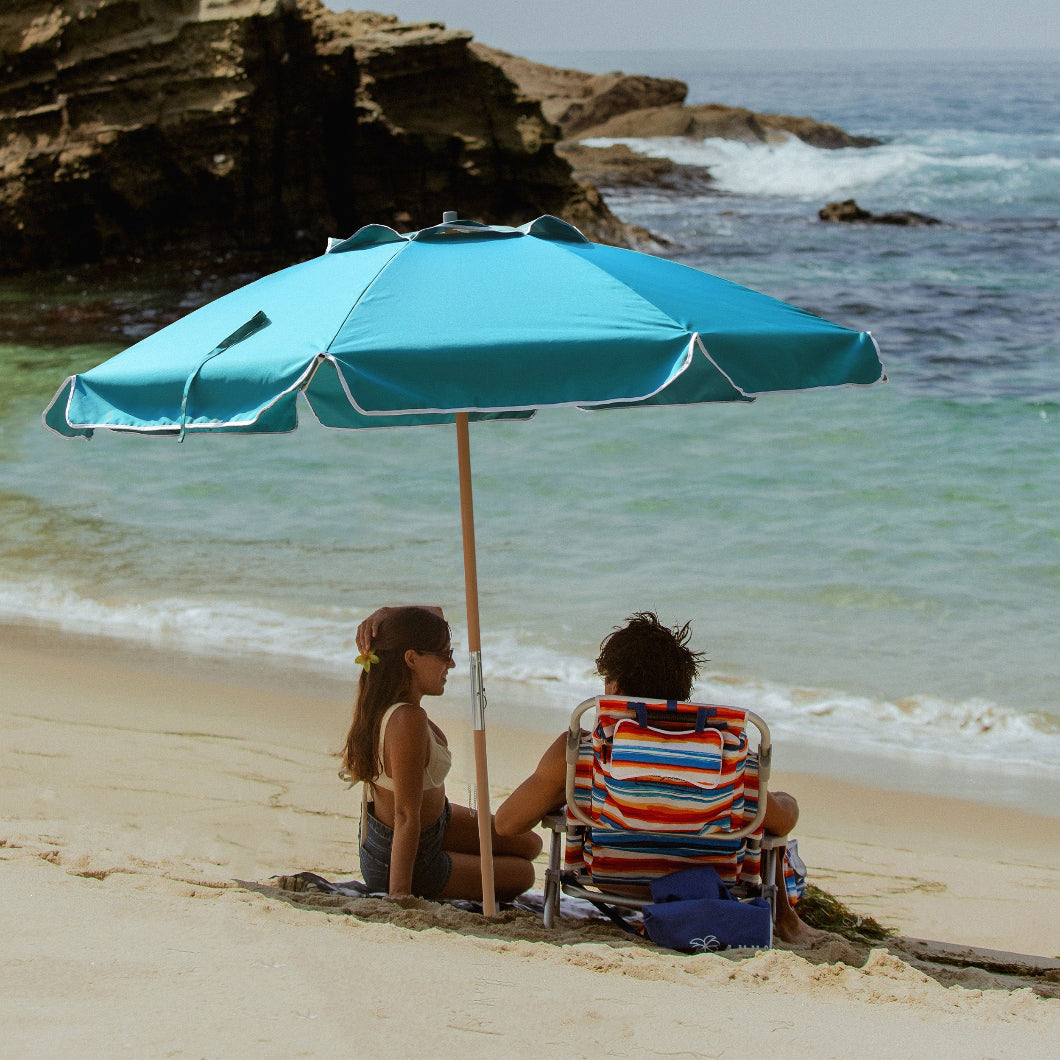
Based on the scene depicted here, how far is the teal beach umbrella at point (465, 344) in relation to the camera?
8.77 ft

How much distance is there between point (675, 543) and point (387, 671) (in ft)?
19.1

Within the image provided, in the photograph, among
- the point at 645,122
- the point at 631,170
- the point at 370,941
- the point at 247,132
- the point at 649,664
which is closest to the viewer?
the point at 370,941

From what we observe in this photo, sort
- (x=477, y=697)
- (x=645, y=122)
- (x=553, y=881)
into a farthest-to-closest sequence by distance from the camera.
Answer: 1. (x=645, y=122)
2. (x=477, y=697)
3. (x=553, y=881)

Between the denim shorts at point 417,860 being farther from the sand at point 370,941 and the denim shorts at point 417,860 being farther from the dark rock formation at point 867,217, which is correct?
the dark rock formation at point 867,217

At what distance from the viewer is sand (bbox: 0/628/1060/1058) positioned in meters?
2.55

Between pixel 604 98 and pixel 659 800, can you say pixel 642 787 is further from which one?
pixel 604 98

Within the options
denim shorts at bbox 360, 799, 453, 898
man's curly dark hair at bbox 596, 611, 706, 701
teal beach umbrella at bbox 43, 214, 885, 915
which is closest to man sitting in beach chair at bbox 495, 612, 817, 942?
man's curly dark hair at bbox 596, 611, 706, 701

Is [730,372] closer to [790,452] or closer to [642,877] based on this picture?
[642,877]

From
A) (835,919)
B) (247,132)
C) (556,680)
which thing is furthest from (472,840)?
(247,132)

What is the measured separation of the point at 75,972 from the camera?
2697 millimetres

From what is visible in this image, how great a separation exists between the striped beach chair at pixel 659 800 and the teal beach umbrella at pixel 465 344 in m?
0.86

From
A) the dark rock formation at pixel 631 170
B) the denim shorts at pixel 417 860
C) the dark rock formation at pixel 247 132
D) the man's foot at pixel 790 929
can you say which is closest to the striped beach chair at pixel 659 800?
the man's foot at pixel 790 929

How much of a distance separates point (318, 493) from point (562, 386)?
811 centimetres

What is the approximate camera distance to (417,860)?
12.0 feet
